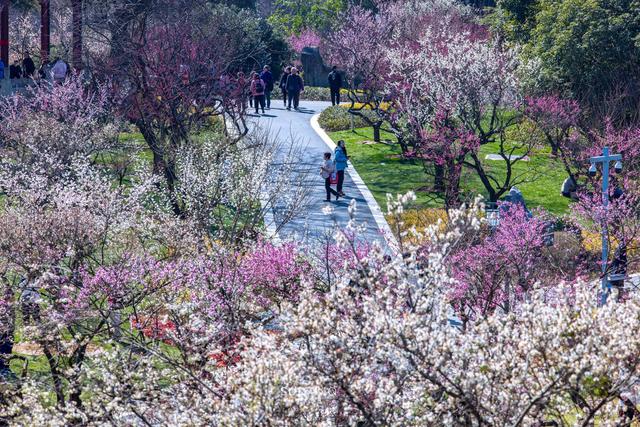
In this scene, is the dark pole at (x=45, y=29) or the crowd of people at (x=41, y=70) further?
the dark pole at (x=45, y=29)

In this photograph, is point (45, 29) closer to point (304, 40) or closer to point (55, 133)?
point (55, 133)

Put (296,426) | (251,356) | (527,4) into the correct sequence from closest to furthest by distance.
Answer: (296,426)
(251,356)
(527,4)

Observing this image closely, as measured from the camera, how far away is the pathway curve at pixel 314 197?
2000 cm

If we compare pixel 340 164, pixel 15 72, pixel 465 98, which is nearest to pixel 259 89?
pixel 15 72

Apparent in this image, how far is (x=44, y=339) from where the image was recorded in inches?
429

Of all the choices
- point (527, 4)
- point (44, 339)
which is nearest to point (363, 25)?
point (527, 4)

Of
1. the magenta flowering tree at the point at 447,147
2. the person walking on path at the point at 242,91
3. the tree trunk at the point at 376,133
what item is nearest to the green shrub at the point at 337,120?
→ the tree trunk at the point at 376,133

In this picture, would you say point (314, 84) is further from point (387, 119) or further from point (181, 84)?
point (181, 84)

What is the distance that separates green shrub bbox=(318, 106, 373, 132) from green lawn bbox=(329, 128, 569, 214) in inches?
92.0

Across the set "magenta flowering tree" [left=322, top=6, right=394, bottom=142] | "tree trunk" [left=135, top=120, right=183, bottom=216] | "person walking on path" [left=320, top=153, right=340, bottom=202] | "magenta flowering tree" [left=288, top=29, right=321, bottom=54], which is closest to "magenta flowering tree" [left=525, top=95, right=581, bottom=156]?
"magenta flowering tree" [left=322, top=6, right=394, bottom=142]

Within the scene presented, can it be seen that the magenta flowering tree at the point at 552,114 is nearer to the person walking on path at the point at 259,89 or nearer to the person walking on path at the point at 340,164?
the person walking on path at the point at 340,164

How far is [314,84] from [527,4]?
1665 centimetres

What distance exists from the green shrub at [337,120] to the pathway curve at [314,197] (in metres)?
0.54

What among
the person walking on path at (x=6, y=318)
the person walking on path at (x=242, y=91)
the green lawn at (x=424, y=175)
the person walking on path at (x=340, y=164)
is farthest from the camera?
the green lawn at (x=424, y=175)
